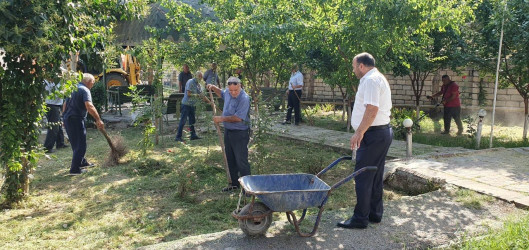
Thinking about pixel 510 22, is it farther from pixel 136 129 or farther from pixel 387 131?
pixel 136 129

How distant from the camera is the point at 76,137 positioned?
23.1ft

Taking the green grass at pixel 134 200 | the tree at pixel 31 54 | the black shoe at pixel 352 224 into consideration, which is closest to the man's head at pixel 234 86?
the green grass at pixel 134 200

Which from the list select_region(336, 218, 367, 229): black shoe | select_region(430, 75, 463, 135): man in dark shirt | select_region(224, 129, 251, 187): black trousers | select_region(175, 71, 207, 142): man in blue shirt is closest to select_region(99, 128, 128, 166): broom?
select_region(175, 71, 207, 142): man in blue shirt

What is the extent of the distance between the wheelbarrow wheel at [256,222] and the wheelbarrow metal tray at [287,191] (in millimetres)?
125

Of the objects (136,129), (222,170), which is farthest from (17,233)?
(136,129)

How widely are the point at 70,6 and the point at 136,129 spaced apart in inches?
305

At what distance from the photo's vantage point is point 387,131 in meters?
4.16

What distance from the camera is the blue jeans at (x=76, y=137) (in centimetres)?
701

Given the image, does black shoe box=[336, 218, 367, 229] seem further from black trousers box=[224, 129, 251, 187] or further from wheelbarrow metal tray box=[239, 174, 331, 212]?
black trousers box=[224, 129, 251, 187]

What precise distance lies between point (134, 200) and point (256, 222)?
7.74ft

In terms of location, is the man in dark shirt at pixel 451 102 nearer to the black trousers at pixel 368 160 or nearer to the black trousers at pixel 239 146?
the black trousers at pixel 239 146

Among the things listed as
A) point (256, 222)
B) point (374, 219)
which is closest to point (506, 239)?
point (374, 219)

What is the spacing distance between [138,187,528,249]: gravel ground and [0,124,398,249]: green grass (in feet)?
2.08

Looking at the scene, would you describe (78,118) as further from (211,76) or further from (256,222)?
(256,222)
